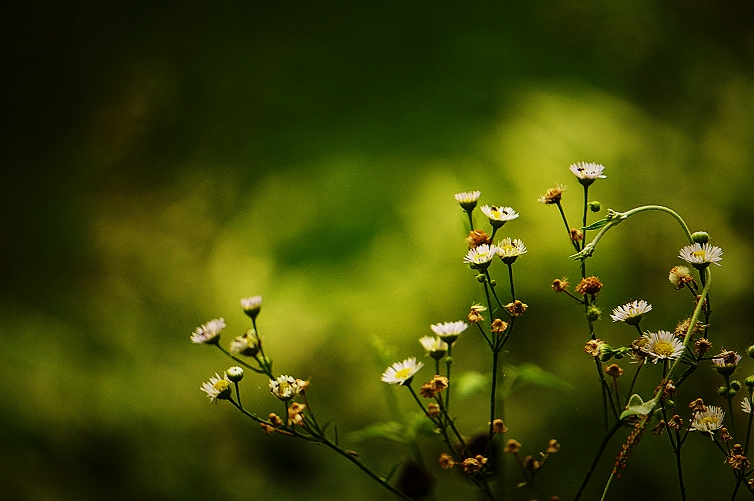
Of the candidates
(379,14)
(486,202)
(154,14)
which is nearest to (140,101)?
(154,14)

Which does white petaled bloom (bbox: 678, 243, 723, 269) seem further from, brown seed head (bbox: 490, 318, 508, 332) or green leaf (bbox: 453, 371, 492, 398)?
green leaf (bbox: 453, 371, 492, 398)

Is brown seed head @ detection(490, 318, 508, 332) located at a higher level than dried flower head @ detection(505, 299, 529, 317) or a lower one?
lower

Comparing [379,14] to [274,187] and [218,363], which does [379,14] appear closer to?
[274,187]

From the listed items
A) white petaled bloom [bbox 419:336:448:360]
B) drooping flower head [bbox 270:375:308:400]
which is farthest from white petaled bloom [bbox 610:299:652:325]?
drooping flower head [bbox 270:375:308:400]

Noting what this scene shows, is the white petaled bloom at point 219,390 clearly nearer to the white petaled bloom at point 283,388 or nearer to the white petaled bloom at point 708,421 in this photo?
the white petaled bloom at point 283,388

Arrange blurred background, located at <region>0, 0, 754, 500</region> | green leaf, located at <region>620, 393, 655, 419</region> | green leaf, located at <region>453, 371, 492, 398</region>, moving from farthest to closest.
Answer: blurred background, located at <region>0, 0, 754, 500</region>
green leaf, located at <region>453, 371, 492, 398</region>
green leaf, located at <region>620, 393, 655, 419</region>

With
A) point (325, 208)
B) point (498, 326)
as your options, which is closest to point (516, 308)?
point (498, 326)
